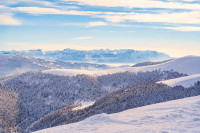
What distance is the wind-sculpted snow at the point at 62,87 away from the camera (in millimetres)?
113162

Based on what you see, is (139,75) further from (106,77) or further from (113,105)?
(113,105)

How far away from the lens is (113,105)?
69750mm

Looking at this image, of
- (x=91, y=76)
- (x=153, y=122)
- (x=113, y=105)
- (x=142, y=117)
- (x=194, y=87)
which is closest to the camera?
(x=153, y=122)

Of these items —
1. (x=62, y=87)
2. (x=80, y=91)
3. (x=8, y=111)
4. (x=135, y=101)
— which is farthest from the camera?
(x=62, y=87)

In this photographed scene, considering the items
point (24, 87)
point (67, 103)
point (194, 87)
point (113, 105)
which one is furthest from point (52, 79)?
point (194, 87)

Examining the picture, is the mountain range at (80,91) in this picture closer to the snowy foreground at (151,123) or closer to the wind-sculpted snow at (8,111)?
the wind-sculpted snow at (8,111)

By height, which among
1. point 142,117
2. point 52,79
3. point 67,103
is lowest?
point 67,103

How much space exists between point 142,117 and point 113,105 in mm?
33460

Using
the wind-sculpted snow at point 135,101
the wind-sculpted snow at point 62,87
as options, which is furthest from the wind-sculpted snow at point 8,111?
the wind-sculpted snow at point 135,101

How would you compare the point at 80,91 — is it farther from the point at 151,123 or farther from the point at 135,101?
the point at 151,123

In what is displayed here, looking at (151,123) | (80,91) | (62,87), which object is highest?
(151,123)

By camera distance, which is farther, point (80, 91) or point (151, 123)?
point (80, 91)

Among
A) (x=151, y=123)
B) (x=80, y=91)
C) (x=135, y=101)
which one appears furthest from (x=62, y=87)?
(x=151, y=123)

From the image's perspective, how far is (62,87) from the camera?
129125mm
